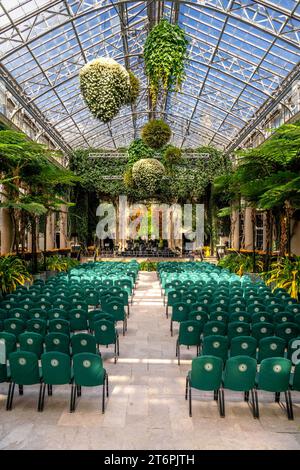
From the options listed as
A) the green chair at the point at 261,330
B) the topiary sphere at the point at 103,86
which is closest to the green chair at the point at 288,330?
the green chair at the point at 261,330

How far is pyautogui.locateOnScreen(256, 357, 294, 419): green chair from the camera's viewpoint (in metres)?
5.11

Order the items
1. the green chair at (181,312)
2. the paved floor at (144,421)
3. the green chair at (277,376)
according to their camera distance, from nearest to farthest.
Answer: the paved floor at (144,421), the green chair at (277,376), the green chair at (181,312)

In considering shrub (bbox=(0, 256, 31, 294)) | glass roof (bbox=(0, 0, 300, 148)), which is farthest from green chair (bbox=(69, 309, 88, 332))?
glass roof (bbox=(0, 0, 300, 148))

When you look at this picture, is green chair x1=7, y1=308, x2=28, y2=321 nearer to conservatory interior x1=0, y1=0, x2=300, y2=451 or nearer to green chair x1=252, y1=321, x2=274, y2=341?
conservatory interior x1=0, y1=0, x2=300, y2=451

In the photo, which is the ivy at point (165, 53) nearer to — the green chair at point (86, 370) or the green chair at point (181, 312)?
the green chair at point (181, 312)

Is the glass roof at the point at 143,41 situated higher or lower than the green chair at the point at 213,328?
higher

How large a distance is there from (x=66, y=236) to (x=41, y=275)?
14545 millimetres

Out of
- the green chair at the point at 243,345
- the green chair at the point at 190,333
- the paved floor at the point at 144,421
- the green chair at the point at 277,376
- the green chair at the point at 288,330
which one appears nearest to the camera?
the paved floor at the point at 144,421

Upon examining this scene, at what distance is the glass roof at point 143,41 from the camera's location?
1462 centimetres

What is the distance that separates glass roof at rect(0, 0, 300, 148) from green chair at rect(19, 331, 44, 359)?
11458mm

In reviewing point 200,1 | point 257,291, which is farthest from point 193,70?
point 257,291

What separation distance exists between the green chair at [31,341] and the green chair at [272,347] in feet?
10.2

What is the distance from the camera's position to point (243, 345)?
6059mm

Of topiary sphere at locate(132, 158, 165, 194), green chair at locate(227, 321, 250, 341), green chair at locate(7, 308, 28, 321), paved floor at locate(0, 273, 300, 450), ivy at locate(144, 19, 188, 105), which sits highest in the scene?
ivy at locate(144, 19, 188, 105)
